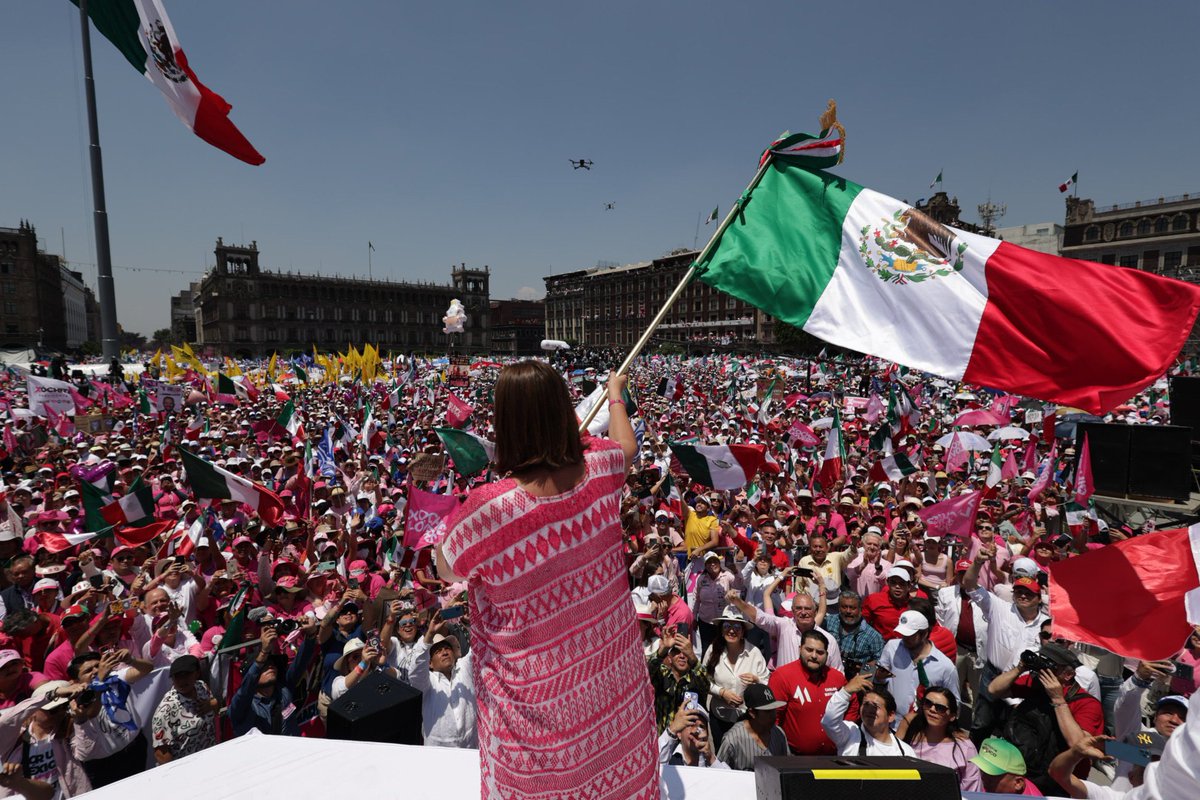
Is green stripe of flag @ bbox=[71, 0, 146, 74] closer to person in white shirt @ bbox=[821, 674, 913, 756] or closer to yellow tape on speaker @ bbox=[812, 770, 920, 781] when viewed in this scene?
yellow tape on speaker @ bbox=[812, 770, 920, 781]

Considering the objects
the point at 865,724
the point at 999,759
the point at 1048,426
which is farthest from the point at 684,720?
the point at 1048,426

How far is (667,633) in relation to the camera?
4.21 metres

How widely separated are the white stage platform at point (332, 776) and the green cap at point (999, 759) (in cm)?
188

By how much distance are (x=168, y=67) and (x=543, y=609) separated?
5.70 m

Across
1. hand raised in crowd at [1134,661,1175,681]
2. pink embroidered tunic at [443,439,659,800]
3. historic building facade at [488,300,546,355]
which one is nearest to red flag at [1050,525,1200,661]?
pink embroidered tunic at [443,439,659,800]

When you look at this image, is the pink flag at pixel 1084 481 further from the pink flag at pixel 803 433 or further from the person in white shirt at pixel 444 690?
the person in white shirt at pixel 444 690

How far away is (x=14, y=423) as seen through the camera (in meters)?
16.1

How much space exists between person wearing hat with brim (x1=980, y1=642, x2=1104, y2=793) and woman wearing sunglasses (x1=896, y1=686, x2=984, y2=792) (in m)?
0.38

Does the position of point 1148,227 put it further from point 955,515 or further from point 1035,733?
point 1035,733

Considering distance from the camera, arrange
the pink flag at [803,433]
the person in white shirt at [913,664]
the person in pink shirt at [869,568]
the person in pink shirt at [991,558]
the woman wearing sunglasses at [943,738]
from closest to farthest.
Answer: the woman wearing sunglasses at [943,738]
the person in white shirt at [913,664]
the person in pink shirt at [991,558]
the person in pink shirt at [869,568]
the pink flag at [803,433]

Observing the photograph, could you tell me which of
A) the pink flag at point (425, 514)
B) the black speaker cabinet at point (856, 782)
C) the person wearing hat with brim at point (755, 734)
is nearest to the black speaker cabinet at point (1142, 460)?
the person wearing hat with brim at point (755, 734)

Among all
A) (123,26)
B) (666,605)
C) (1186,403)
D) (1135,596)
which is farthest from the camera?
(1186,403)

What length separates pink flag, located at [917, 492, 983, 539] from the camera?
22.3ft

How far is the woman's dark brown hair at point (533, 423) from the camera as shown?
146 cm
